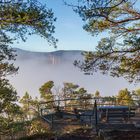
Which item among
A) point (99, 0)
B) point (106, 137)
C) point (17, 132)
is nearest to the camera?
point (106, 137)

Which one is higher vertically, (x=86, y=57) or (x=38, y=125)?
(x=86, y=57)

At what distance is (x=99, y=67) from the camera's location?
21844mm

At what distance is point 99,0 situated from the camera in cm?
1727

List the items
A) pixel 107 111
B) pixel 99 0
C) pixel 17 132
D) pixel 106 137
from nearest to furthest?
pixel 106 137
pixel 99 0
pixel 107 111
pixel 17 132

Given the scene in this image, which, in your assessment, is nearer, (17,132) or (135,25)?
(135,25)

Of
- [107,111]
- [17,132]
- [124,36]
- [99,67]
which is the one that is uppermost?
[124,36]

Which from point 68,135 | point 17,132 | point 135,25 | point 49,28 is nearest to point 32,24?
point 49,28

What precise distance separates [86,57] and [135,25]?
3261 mm

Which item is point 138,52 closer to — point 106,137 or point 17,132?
point 106,137

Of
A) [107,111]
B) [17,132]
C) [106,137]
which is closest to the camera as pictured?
[106,137]

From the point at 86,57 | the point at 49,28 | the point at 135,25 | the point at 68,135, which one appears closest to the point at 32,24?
the point at 49,28

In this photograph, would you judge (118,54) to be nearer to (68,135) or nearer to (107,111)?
(107,111)

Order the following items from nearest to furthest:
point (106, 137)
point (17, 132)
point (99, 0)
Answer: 1. point (106, 137)
2. point (99, 0)
3. point (17, 132)

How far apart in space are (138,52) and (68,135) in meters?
8.13
